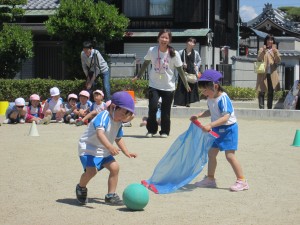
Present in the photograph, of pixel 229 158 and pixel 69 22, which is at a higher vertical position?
pixel 69 22

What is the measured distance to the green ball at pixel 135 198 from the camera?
648cm

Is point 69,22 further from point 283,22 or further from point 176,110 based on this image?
point 283,22

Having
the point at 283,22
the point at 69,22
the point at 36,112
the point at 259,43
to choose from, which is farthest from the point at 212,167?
the point at 283,22

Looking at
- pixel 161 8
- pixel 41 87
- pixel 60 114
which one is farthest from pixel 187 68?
pixel 161 8

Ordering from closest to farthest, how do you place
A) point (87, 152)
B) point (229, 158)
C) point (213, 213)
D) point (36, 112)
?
point (213, 213) → point (87, 152) → point (229, 158) → point (36, 112)

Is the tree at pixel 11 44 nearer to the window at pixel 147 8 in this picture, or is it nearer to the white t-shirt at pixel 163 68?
the window at pixel 147 8

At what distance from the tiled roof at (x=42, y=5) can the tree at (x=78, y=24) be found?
19.9 ft

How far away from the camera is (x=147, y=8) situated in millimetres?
29062

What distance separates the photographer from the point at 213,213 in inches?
254

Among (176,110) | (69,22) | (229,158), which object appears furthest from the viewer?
(69,22)

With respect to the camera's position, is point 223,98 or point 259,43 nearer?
point 223,98

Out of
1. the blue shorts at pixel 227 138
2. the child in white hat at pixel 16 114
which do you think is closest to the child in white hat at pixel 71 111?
the child in white hat at pixel 16 114

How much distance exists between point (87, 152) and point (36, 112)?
9270 mm

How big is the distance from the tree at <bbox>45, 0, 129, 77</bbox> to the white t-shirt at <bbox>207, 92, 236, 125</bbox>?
608 inches
